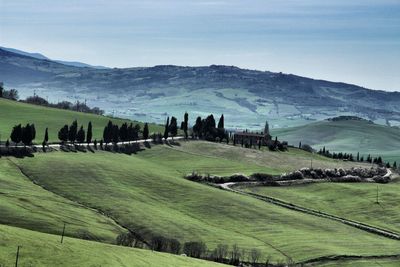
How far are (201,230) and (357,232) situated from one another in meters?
45.6

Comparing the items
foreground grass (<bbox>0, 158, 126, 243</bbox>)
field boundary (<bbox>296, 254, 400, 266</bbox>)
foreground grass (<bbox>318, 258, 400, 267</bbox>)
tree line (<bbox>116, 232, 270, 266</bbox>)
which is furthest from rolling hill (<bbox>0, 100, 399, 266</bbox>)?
foreground grass (<bbox>318, 258, 400, 267</bbox>)

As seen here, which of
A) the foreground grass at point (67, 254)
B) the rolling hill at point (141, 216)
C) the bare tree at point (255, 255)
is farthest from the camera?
the bare tree at point (255, 255)

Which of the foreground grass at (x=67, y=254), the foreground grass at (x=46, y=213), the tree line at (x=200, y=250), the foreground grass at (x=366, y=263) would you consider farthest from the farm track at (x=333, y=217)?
the foreground grass at (x=67, y=254)

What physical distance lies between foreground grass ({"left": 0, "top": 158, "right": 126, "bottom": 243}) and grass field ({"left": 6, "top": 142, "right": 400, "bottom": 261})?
22.2 feet

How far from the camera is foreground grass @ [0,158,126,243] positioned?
4721 inches

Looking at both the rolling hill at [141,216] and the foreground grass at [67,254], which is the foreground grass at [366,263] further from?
the foreground grass at [67,254]

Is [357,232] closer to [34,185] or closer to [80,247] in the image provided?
[34,185]

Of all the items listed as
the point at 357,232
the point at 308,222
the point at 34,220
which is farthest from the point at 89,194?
the point at 357,232

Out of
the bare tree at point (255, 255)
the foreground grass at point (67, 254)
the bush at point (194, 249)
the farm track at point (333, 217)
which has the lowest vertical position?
the bare tree at point (255, 255)

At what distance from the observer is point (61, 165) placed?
185m

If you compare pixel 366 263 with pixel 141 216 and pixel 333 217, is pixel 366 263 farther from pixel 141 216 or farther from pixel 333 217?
pixel 141 216

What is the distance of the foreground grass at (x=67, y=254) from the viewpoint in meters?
83.9

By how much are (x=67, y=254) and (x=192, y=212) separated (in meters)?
82.1

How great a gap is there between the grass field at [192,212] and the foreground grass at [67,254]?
39.0 m
